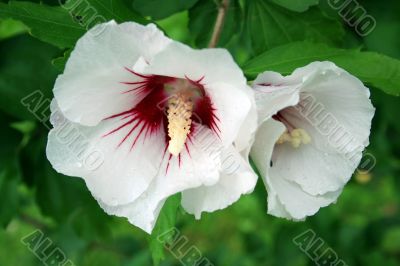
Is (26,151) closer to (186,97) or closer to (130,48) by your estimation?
(186,97)

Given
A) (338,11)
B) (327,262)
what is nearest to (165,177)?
(338,11)

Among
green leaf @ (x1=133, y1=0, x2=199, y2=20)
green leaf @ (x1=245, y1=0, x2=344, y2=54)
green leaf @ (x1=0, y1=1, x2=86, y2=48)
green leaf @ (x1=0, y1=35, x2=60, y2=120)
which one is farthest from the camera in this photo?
green leaf @ (x1=0, y1=35, x2=60, y2=120)

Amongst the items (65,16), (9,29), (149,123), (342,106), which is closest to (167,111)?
(149,123)

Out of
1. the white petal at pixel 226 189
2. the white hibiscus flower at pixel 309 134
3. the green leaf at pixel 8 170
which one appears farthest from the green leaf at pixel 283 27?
the green leaf at pixel 8 170

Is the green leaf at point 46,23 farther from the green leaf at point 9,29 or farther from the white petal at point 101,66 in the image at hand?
the green leaf at point 9,29

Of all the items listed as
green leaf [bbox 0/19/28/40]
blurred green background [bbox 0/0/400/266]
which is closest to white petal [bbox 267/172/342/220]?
blurred green background [bbox 0/0/400/266]

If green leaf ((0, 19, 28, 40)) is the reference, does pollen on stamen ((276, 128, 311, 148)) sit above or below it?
above

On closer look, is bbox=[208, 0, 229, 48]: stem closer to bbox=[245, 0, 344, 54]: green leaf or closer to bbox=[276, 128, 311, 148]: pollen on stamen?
bbox=[245, 0, 344, 54]: green leaf
